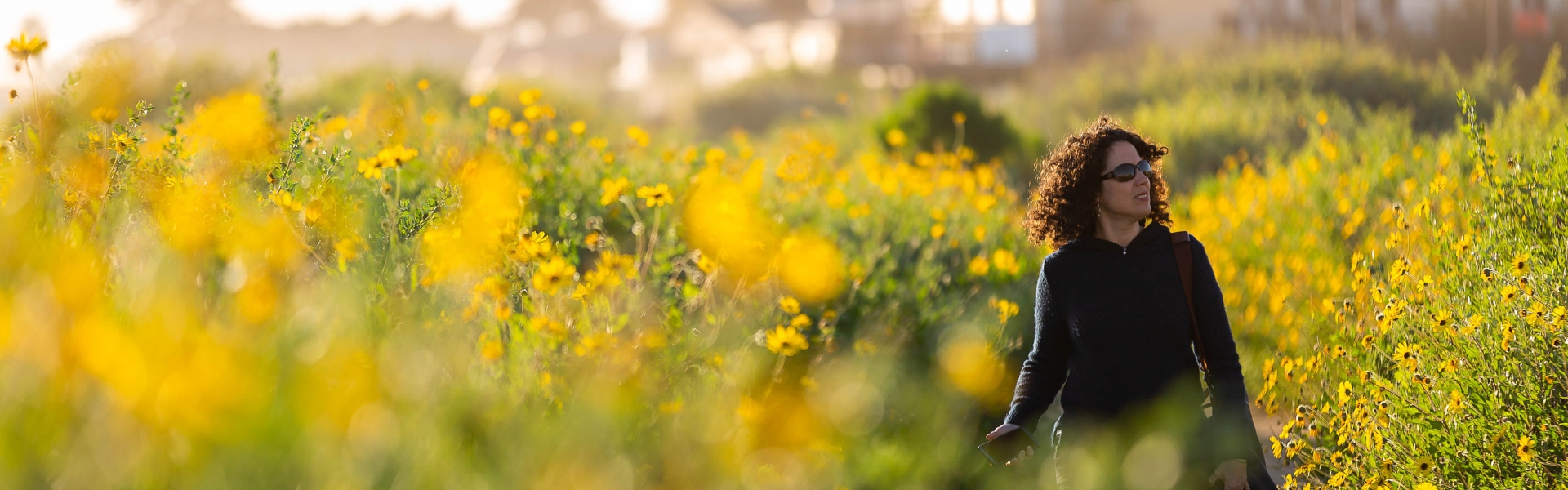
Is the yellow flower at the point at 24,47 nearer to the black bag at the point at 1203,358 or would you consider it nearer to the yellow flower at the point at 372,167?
the yellow flower at the point at 372,167

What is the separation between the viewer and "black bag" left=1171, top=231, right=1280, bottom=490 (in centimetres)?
267

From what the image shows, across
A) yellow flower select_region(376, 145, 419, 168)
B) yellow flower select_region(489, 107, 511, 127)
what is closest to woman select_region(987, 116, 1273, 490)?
yellow flower select_region(376, 145, 419, 168)

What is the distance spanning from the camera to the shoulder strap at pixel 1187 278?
277 cm

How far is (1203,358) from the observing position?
2775mm

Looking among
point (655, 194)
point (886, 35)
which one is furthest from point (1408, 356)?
point (886, 35)

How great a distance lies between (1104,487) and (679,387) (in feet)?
5.25

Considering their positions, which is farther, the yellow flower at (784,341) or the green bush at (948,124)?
the green bush at (948,124)

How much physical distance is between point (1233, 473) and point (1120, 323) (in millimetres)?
397

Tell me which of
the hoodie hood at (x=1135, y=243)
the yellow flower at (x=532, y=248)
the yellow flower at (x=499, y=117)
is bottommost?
the yellow flower at (x=499, y=117)

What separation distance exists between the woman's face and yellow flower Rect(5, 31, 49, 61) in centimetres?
274

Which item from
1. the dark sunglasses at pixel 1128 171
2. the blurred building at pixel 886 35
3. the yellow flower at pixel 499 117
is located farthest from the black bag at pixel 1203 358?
the blurred building at pixel 886 35

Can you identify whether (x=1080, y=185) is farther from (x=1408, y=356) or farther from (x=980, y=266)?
(x=980, y=266)

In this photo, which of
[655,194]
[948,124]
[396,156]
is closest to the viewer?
[396,156]

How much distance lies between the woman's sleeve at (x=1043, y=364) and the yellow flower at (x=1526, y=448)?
940 millimetres
